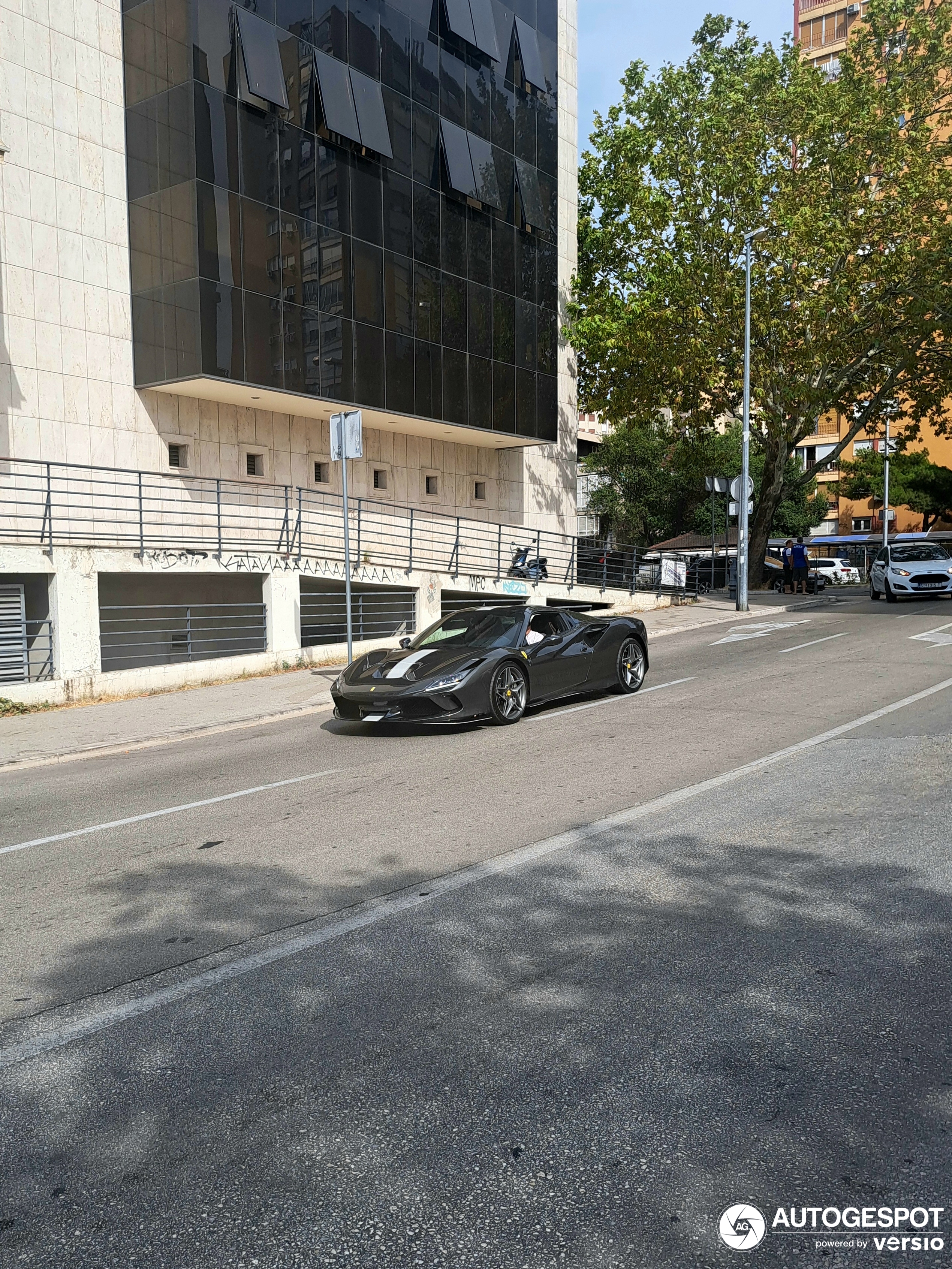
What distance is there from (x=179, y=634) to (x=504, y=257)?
1300 cm

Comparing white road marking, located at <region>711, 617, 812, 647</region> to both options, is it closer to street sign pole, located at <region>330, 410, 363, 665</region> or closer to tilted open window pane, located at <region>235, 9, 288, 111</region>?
street sign pole, located at <region>330, 410, 363, 665</region>

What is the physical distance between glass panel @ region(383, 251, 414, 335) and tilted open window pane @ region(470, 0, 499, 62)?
6.60 metres

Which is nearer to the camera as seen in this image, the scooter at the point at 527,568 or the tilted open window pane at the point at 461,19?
the scooter at the point at 527,568


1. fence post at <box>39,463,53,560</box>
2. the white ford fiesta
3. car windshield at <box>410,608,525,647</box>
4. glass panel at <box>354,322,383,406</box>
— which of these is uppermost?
glass panel at <box>354,322,383,406</box>

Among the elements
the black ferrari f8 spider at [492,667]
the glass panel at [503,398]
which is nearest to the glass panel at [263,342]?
the glass panel at [503,398]

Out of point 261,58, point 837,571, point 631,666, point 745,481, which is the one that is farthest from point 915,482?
point 631,666

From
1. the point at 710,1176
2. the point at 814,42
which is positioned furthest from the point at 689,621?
the point at 814,42

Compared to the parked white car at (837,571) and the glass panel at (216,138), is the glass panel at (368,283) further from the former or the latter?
the parked white car at (837,571)

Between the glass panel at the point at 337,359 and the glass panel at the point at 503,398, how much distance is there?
5186 mm

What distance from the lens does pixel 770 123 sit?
3084 cm

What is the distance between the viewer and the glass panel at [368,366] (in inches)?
844

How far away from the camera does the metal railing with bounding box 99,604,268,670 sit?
54.9 ft

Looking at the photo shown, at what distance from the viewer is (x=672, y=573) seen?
3114 centimetres

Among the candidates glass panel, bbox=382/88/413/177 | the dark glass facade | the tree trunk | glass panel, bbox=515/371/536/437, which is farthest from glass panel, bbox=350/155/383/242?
the tree trunk
